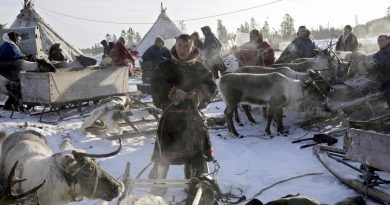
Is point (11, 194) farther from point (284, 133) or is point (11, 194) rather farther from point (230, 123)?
point (284, 133)

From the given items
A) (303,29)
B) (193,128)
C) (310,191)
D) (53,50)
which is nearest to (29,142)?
(193,128)

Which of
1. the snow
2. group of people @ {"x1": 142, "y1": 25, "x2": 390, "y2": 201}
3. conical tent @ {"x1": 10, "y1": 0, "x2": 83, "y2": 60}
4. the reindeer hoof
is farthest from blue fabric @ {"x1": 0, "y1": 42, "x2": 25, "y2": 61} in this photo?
conical tent @ {"x1": 10, "y1": 0, "x2": 83, "y2": 60}

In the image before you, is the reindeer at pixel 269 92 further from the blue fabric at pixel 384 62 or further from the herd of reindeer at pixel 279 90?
the blue fabric at pixel 384 62

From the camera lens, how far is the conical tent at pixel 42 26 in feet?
68.1

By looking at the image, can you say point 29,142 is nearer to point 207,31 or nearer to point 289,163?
point 289,163

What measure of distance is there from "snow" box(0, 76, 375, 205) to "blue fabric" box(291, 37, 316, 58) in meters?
3.00

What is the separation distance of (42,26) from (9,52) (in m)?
11.7

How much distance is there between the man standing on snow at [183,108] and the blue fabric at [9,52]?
7.07m

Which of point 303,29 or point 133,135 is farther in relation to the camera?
point 303,29

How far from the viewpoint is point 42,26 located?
21219 millimetres

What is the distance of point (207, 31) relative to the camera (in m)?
12.3

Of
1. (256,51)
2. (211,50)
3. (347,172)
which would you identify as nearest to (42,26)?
(211,50)

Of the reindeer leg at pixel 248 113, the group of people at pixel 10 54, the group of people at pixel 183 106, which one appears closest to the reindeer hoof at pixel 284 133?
the reindeer leg at pixel 248 113

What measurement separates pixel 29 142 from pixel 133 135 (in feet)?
11.6
